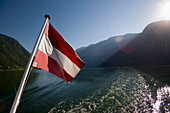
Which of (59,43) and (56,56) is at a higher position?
(59,43)

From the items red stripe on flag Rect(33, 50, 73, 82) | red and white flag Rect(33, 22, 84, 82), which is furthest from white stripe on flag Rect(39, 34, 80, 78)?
red stripe on flag Rect(33, 50, 73, 82)

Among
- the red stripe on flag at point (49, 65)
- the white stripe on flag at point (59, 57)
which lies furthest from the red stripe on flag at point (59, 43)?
the red stripe on flag at point (49, 65)

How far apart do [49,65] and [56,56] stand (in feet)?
1.60

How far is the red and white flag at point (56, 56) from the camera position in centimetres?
297

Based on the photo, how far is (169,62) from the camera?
66.8 meters

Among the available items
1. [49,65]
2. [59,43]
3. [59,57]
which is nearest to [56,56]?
[59,57]

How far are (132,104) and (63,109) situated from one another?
6450mm

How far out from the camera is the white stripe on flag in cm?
303

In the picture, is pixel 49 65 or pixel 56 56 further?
pixel 56 56

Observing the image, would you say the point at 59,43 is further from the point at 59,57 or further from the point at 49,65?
the point at 49,65

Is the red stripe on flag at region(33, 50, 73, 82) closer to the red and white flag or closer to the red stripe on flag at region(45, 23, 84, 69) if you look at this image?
the red and white flag

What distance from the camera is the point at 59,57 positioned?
3.42 meters

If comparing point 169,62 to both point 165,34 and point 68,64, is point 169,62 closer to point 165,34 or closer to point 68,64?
point 165,34

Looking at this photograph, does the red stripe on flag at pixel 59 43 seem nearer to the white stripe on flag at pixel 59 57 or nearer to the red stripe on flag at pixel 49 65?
the white stripe on flag at pixel 59 57
